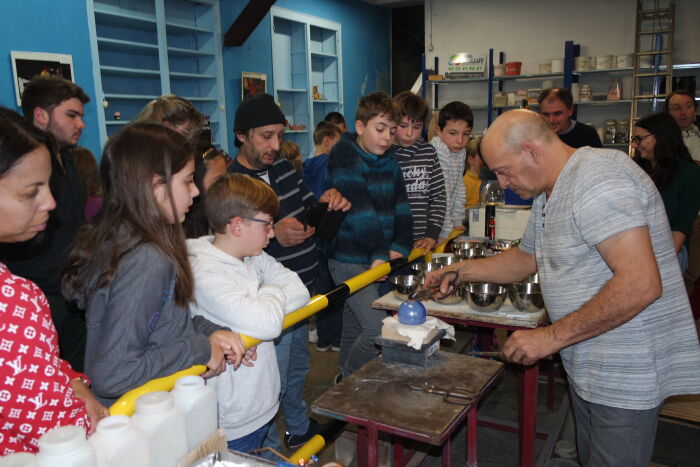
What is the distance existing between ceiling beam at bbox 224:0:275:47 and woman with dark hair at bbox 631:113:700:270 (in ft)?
Result: 15.0

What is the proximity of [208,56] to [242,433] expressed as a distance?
552cm

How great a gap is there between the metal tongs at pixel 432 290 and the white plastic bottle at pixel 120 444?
1.59 m

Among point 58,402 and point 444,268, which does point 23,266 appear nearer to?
point 58,402

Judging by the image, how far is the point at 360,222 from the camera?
9.16ft

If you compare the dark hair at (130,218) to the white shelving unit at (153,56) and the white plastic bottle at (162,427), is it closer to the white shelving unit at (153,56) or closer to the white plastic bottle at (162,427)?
the white plastic bottle at (162,427)


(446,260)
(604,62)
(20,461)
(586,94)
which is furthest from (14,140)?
(604,62)

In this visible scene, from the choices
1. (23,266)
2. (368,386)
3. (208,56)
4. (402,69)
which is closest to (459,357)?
(368,386)

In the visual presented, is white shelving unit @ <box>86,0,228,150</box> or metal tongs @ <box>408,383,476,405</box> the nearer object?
metal tongs @ <box>408,383,476,405</box>

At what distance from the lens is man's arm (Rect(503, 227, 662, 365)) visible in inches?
60.6

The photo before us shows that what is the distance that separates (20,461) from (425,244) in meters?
2.63

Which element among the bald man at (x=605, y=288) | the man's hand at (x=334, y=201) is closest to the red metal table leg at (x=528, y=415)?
the bald man at (x=605, y=288)

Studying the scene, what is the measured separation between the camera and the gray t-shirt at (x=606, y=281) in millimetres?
1636

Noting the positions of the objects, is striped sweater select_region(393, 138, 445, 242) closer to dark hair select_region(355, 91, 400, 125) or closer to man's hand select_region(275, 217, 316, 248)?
dark hair select_region(355, 91, 400, 125)

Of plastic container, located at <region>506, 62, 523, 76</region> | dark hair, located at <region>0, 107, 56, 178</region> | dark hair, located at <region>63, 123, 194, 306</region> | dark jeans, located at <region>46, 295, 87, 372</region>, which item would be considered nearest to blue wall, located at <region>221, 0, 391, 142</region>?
plastic container, located at <region>506, 62, 523, 76</region>
